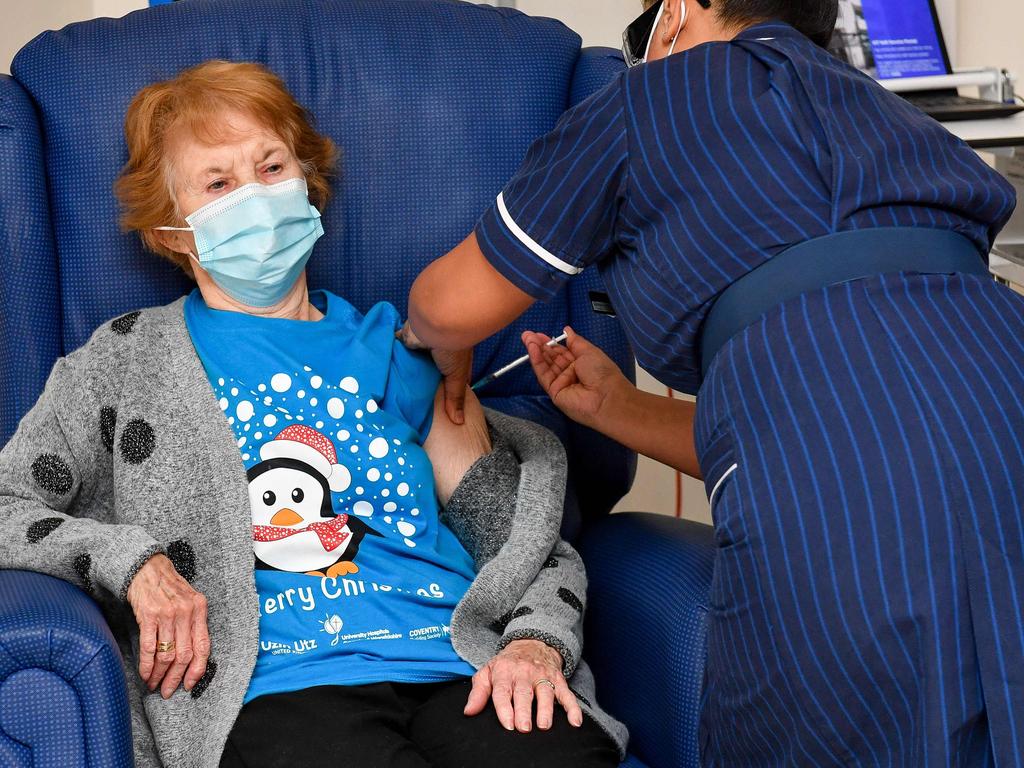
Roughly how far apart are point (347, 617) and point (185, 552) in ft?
0.72

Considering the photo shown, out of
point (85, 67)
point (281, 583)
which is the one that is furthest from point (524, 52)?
point (281, 583)

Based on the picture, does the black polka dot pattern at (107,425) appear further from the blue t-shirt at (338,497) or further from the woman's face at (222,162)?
the woman's face at (222,162)

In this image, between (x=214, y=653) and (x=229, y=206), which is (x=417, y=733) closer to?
(x=214, y=653)

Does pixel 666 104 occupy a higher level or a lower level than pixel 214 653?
higher

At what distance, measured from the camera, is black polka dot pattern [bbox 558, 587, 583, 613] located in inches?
61.3

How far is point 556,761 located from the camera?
4.34 ft

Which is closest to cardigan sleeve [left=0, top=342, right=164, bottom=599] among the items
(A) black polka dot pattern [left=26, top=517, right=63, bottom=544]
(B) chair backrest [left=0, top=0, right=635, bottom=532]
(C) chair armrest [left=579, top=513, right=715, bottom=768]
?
(A) black polka dot pattern [left=26, top=517, right=63, bottom=544]

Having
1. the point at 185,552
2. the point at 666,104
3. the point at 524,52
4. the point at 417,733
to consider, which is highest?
the point at 666,104

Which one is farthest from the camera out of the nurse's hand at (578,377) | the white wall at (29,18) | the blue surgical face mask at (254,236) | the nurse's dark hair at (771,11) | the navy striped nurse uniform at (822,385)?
the white wall at (29,18)

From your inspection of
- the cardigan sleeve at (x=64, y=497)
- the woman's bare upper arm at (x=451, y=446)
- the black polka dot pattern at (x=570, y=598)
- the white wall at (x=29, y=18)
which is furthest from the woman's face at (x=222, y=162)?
the white wall at (x=29, y=18)

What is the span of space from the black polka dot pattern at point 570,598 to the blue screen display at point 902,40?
1.63m

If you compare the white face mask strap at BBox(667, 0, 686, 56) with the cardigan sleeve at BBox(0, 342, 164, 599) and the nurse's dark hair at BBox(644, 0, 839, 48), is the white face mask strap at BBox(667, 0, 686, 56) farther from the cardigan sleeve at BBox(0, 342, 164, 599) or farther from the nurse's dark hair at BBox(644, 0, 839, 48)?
the cardigan sleeve at BBox(0, 342, 164, 599)

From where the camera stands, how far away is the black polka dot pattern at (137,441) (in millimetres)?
1491

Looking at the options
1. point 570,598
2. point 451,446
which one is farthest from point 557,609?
point 451,446
